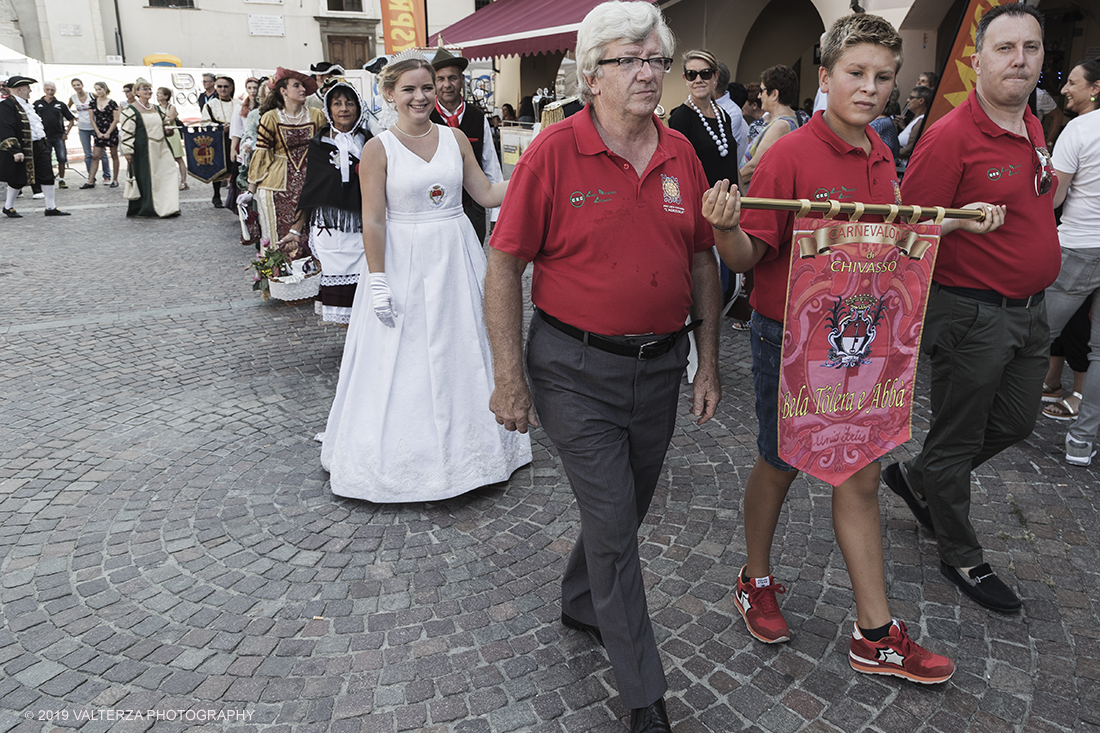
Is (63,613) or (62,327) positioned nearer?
(63,613)

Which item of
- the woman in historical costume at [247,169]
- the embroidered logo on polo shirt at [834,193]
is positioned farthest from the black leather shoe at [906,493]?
the woman in historical costume at [247,169]

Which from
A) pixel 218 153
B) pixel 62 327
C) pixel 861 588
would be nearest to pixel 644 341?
pixel 861 588

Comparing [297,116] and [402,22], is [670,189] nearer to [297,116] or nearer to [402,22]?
[297,116]

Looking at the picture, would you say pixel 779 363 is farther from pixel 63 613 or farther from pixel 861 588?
pixel 63 613

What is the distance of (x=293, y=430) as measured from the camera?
487 cm

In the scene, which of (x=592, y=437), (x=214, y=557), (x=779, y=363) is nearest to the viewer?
(x=592, y=437)

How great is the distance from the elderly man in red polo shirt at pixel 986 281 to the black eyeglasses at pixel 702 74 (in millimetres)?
2839

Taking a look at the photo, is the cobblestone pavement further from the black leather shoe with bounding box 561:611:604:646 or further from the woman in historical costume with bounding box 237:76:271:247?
the woman in historical costume with bounding box 237:76:271:247

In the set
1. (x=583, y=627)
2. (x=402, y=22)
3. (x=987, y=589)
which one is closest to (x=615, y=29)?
(x=583, y=627)

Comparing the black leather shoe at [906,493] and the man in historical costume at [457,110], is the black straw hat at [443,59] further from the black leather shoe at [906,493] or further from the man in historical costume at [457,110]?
the black leather shoe at [906,493]

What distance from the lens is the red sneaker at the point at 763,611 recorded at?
2908 millimetres

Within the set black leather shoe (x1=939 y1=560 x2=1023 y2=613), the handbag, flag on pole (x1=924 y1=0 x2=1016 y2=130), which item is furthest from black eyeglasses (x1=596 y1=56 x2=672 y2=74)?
the handbag

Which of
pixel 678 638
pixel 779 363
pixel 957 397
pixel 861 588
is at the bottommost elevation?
pixel 678 638

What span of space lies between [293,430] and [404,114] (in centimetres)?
208
